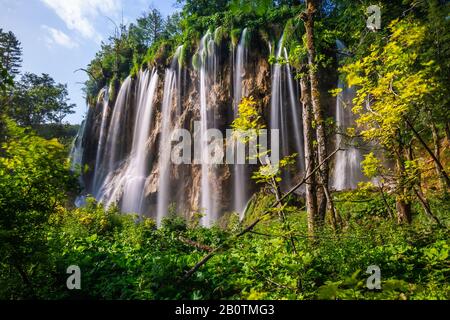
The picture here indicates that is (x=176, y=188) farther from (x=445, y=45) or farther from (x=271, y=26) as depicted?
(x=445, y=45)

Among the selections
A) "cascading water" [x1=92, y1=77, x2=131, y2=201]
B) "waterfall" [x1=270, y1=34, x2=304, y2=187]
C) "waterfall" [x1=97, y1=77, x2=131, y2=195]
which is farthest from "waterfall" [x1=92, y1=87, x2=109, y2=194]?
"waterfall" [x1=270, y1=34, x2=304, y2=187]

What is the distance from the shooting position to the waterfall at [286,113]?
16203 millimetres

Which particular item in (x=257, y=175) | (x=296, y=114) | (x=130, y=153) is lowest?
(x=257, y=175)

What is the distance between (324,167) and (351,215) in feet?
17.6

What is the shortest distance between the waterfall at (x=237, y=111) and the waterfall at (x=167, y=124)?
15.3 feet

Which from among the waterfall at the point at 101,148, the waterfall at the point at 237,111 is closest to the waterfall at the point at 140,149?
the waterfall at the point at 101,148

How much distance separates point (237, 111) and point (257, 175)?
13516 mm

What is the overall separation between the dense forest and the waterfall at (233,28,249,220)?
0.27 ft

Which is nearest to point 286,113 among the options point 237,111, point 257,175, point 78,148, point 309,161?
point 237,111

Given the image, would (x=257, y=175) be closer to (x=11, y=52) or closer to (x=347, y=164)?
(x=347, y=164)

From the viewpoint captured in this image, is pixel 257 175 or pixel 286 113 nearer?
pixel 257 175

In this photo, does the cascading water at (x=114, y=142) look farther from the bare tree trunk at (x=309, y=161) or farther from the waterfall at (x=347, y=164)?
the bare tree trunk at (x=309, y=161)

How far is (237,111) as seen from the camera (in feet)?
57.7
